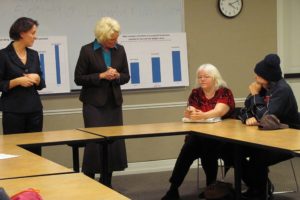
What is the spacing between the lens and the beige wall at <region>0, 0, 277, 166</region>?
5.60 meters

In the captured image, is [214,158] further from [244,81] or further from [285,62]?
[285,62]

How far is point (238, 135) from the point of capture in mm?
3520

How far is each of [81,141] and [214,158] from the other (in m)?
1.29

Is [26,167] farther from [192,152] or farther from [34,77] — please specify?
[192,152]

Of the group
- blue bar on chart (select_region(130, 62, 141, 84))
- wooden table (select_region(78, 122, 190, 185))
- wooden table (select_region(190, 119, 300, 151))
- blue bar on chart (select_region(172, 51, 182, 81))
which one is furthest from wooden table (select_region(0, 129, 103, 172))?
blue bar on chart (select_region(172, 51, 182, 81))

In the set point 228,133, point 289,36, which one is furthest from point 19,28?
point 289,36

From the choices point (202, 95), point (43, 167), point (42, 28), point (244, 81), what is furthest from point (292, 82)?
point (43, 167)

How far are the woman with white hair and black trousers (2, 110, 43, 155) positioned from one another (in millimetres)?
1185

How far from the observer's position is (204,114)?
4.33 m

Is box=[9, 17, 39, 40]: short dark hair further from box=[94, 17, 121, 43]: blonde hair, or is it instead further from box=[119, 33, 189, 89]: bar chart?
box=[119, 33, 189, 89]: bar chart

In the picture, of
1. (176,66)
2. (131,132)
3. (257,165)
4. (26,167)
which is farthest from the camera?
(176,66)

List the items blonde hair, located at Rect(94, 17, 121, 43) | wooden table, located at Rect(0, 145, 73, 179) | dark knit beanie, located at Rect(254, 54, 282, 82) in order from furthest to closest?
blonde hair, located at Rect(94, 17, 121, 43) → dark knit beanie, located at Rect(254, 54, 282, 82) → wooden table, located at Rect(0, 145, 73, 179)

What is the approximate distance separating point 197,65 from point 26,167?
3642mm

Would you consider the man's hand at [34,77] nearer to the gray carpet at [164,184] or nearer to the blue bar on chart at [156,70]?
the gray carpet at [164,184]
